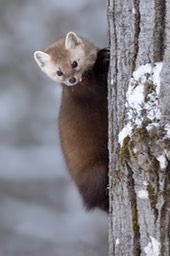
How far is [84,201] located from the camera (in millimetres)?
5293

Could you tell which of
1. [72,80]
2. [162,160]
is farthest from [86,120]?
[162,160]

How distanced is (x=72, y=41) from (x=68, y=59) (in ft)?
0.46

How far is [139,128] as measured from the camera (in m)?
3.94

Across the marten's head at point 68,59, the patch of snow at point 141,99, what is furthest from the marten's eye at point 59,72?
the patch of snow at point 141,99

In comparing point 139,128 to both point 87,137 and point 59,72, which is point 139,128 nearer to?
point 87,137

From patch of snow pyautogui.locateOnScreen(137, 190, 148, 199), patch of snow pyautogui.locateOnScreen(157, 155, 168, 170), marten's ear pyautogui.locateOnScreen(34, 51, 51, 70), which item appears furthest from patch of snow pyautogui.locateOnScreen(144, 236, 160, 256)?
marten's ear pyautogui.locateOnScreen(34, 51, 51, 70)

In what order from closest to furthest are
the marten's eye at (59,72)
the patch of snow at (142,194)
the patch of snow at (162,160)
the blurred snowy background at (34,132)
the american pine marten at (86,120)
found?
1. the patch of snow at (162,160)
2. the patch of snow at (142,194)
3. the american pine marten at (86,120)
4. the marten's eye at (59,72)
5. the blurred snowy background at (34,132)

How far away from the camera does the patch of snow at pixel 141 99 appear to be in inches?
156

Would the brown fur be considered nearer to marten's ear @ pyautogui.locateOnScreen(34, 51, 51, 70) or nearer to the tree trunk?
marten's ear @ pyautogui.locateOnScreen(34, 51, 51, 70)

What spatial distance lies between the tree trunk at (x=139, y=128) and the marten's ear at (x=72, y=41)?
1197 millimetres

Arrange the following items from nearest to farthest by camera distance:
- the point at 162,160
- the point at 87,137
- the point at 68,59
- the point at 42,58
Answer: the point at 162,160 → the point at 87,137 → the point at 68,59 → the point at 42,58

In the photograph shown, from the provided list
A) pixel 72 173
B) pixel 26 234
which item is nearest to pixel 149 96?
pixel 72 173

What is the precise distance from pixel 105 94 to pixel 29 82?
793cm

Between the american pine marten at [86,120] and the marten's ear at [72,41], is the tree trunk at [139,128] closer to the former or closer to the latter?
the american pine marten at [86,120]
